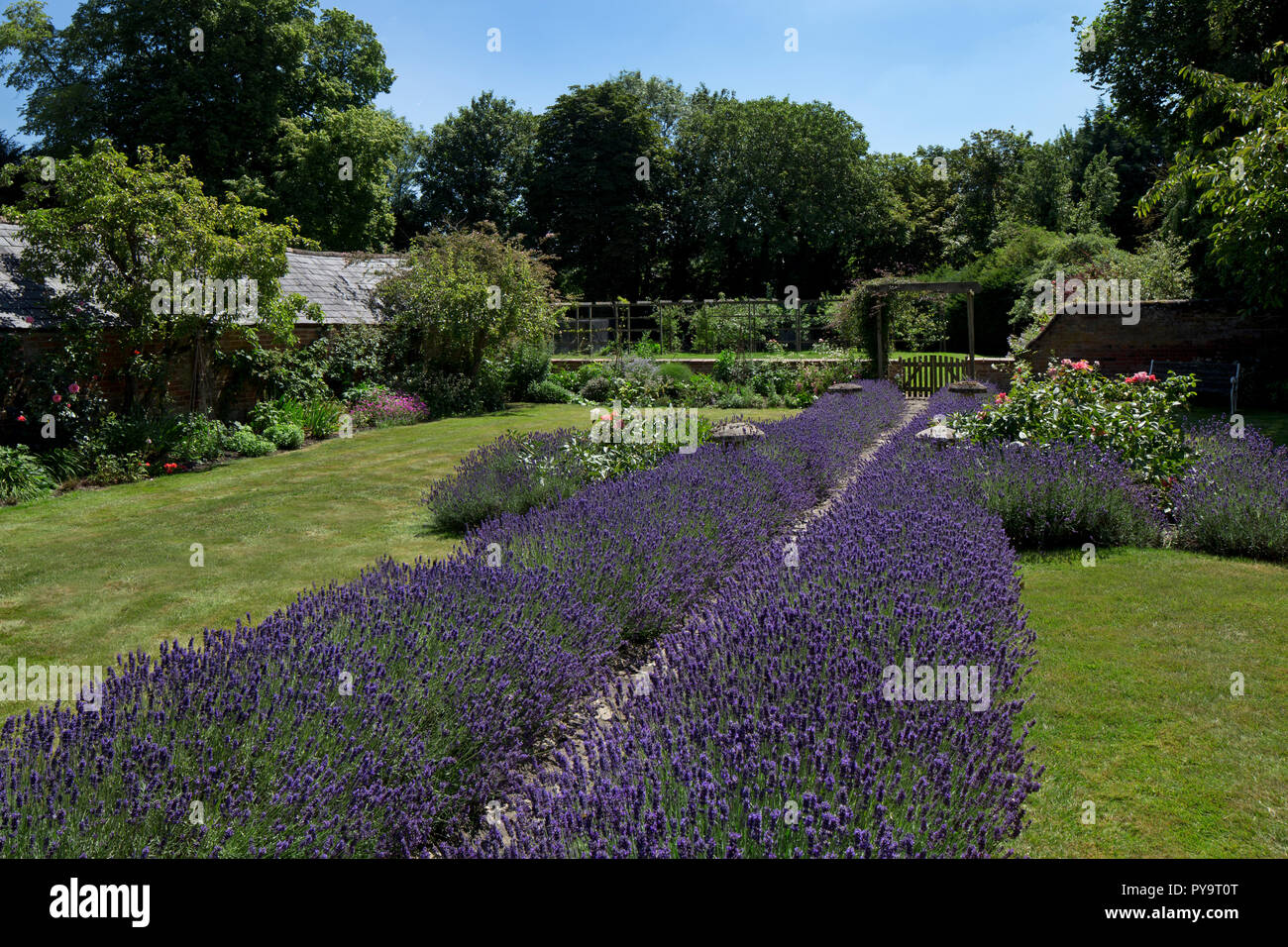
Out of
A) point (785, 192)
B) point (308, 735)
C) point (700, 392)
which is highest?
point (785, 192)

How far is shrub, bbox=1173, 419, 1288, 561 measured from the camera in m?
6.00

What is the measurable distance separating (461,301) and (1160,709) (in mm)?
15131

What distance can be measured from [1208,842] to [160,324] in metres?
12.3

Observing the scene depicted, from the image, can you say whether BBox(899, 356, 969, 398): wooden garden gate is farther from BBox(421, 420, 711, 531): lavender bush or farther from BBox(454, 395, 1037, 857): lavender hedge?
BBox(454, 395, 1037, 857): lavender hedge

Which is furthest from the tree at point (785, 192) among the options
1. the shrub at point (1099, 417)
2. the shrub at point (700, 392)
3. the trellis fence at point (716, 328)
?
the shrub at point (1099, 417)

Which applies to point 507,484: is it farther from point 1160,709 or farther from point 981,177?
point 981,177

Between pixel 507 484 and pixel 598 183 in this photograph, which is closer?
pixel 507 484

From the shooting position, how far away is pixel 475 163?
3944 centimetres

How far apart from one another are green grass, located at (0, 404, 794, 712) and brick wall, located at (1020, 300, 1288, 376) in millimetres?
11832

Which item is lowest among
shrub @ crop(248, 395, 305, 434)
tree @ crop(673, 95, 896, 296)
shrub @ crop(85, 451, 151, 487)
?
shrub @ crop(85, 451, 151, 487)

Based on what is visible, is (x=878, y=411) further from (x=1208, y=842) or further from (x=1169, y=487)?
(x=1208, y=842)

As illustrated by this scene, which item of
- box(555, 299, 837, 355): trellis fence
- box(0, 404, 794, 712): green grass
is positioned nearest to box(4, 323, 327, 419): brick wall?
box(0, 404, 794, 712): green grass

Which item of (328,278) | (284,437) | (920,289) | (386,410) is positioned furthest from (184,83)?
(920,289)

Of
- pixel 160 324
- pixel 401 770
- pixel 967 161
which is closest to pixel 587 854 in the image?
pixel 401 770
